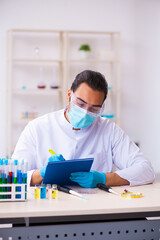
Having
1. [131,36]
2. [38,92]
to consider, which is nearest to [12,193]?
[38,92]

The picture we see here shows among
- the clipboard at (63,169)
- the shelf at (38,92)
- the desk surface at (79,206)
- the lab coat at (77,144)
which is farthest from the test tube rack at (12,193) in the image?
the shelf at (38,92)

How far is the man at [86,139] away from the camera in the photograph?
1991mm

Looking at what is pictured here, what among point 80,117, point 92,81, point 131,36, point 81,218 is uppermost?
point 131,36

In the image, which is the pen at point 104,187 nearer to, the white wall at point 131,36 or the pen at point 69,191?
the pen at point 69,191

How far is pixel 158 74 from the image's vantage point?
5141mm

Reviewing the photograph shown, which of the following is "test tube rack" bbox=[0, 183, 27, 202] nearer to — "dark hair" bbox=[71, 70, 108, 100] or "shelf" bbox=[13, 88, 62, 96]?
"dark hair" bbox=[71, 70, 108, 100]

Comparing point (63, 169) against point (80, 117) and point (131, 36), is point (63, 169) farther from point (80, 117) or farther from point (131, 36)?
point (131, 36)

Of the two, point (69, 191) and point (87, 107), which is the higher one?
point (87, 107)

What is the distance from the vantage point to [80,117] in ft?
6.63

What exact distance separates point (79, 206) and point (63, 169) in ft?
0.91

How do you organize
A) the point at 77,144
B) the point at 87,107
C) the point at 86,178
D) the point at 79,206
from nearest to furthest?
the point at 79,206, the point at 86,178, the point at 87,107, the point at 77,144

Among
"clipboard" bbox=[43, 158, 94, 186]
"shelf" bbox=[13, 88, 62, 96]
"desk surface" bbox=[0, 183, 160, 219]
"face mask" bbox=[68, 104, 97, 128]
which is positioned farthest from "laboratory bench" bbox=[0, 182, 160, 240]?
"shelf" bbox=[13, 88, 62, 96]

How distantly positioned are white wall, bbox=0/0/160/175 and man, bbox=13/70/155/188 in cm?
284

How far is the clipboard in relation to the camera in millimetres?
1613
